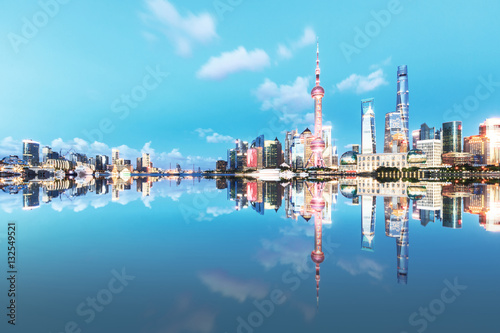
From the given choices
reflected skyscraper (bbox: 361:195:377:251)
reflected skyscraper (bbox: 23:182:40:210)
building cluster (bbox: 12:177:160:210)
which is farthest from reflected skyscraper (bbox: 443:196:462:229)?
reflected skyscraper (bbox: 23:182:40:210)

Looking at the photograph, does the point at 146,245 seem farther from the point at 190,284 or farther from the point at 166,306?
the point at 166,306

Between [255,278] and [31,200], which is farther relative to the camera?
[31,200]

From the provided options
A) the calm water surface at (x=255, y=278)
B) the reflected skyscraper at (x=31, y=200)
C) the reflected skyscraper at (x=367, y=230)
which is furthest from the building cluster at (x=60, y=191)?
the reflected skyscraper at (x=367, y=230)

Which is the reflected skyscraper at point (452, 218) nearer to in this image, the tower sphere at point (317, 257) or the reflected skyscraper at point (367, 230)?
the reflected skyscraper at point (367, 230)

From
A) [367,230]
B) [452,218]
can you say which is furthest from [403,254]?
[452,218]

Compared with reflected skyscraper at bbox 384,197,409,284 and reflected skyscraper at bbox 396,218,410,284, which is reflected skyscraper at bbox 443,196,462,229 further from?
reflected skyscraper at bbox 396,218,410,284

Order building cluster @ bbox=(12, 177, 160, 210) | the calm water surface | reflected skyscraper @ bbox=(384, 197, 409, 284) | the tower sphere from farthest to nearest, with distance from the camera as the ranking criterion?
building cluster @ bbox=(12, 177, 160, 210), the tower sphere, reflected skyscraper @ bbox=(384, 197, 409, 284), the calm water surface

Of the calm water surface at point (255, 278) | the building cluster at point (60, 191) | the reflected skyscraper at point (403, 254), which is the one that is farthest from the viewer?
the building cluster at point (60, 191)

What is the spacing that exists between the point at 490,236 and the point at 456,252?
388 centimetres

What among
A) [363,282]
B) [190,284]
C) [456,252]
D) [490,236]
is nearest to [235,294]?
[190,284]

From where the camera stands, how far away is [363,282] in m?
6.76

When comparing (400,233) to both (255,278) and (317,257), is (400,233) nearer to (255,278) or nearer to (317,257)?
(317,257)

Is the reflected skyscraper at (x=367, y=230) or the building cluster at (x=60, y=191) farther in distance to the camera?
the building cluster at (x=60, y=191)

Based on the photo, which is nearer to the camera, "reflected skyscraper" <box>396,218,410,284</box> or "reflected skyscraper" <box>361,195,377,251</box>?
"reflected skyscraper" <box>396,218,410,284</box>
